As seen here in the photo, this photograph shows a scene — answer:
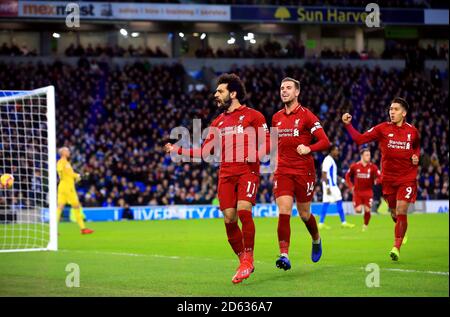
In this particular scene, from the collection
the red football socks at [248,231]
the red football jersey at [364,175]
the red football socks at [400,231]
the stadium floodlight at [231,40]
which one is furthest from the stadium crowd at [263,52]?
the red football socks at [248,231]

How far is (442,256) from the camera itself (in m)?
15.7

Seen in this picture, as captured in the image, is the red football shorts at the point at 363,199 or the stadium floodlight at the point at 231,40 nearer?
the red football shorts at the point at 363,199

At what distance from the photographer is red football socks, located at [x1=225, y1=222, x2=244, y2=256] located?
11406mm

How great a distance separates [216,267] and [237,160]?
2804 millimetres

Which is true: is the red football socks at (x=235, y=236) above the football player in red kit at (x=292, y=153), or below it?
below

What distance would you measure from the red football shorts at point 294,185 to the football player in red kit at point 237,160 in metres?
0.91

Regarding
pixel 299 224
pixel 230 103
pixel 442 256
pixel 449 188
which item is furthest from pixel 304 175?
pixel 449 188

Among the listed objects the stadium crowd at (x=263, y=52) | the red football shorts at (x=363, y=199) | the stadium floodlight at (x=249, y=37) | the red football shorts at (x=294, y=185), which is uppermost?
the stadium floodlight at (x=249, y=37)

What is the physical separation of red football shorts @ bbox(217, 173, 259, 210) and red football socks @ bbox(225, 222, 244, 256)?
0.90 feet

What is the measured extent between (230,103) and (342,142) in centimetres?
2875

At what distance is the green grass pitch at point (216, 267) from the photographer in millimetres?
10430

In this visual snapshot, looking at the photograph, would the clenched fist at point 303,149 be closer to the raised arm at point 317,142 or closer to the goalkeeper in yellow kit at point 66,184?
the raised arm at point 317,142

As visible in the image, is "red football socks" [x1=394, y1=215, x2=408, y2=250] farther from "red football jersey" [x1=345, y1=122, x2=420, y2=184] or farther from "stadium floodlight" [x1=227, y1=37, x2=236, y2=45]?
"stadium floodlight" [x1=227, y1=37, x2=236, y2=45]

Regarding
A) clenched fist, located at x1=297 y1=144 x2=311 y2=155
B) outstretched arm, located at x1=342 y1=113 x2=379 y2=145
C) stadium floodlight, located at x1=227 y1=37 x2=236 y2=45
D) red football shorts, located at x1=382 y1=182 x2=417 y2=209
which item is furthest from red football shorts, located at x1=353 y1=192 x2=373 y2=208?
stadium floodlight, located at x1=227 y1=37 x2=236 y2=45
